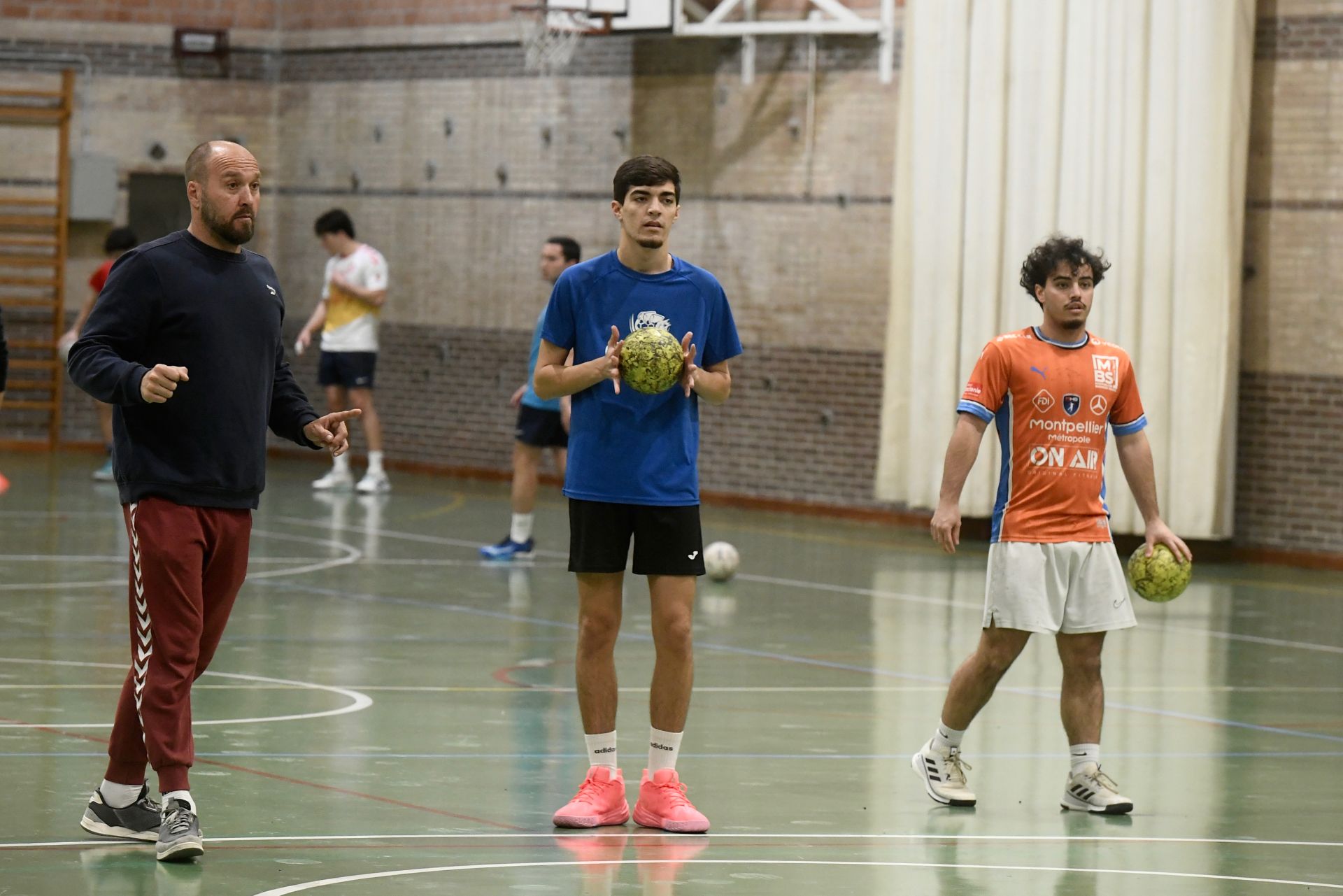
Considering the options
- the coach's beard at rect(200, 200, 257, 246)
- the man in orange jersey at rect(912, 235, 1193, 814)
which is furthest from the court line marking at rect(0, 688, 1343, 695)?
the coach's beard at rect(200, 200, 257, 246)

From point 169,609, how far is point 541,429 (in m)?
7.83

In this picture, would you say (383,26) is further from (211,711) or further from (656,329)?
(656,329)

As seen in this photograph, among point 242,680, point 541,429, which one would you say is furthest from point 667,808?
point 541,429

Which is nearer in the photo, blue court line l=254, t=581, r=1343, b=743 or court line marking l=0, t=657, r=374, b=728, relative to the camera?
court line marking l=0, t=657, r=374, b=728

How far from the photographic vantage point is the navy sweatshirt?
5.98 meters

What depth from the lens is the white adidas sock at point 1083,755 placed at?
7199mm

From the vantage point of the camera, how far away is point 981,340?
1675 centimetres

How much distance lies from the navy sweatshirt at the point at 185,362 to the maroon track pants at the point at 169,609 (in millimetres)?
63

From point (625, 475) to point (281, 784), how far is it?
1.68 m

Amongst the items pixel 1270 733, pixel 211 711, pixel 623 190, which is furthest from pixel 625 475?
pixel 1270 733

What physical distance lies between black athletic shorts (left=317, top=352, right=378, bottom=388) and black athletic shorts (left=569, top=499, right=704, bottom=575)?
12487 millimetres

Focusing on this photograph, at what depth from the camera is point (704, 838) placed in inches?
258

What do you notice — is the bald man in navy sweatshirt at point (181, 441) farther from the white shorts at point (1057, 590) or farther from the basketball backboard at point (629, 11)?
the basketball backboard at point (629, 11)

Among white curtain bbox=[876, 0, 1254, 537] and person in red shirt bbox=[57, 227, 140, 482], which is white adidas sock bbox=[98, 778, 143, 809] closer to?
white curtain bbox=[876, 0, 1254, 537]
